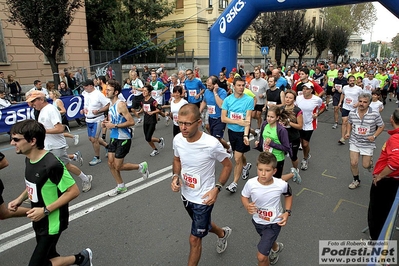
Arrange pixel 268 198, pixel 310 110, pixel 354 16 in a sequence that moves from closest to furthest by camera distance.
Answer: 1. pixel 268 198
2. pixel 310 110
3. pixel 354 16

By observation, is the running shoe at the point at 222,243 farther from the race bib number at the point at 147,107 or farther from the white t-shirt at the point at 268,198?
the race bib number at the point at 147,107

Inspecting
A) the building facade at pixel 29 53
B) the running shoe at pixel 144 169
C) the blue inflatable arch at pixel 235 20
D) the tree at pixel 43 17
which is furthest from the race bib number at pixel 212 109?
the building facade at pixel 29 53

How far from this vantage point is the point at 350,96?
8203mm

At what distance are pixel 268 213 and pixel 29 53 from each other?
17317 mm

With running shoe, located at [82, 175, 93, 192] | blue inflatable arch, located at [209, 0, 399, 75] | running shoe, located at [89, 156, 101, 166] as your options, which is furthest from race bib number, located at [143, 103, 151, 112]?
blue inflatable arch, located at [209, 0, 399, 75]

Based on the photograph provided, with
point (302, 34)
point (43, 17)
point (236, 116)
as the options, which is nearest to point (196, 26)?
point (302, 34)

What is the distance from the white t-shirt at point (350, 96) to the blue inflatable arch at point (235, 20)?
7.58 feet

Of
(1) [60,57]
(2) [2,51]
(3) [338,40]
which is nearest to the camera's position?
(2) [2,51]

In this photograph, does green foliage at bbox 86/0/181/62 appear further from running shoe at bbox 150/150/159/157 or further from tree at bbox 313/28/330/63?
tree at bbox 313/28/330/63

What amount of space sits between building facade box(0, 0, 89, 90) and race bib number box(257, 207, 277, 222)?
612 inches

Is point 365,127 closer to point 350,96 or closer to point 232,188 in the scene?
point 232,188

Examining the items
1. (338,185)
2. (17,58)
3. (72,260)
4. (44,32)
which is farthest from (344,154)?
(17,58)

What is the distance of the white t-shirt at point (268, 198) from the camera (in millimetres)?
2756

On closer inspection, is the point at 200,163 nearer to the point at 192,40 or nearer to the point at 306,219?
the point at 306,219
